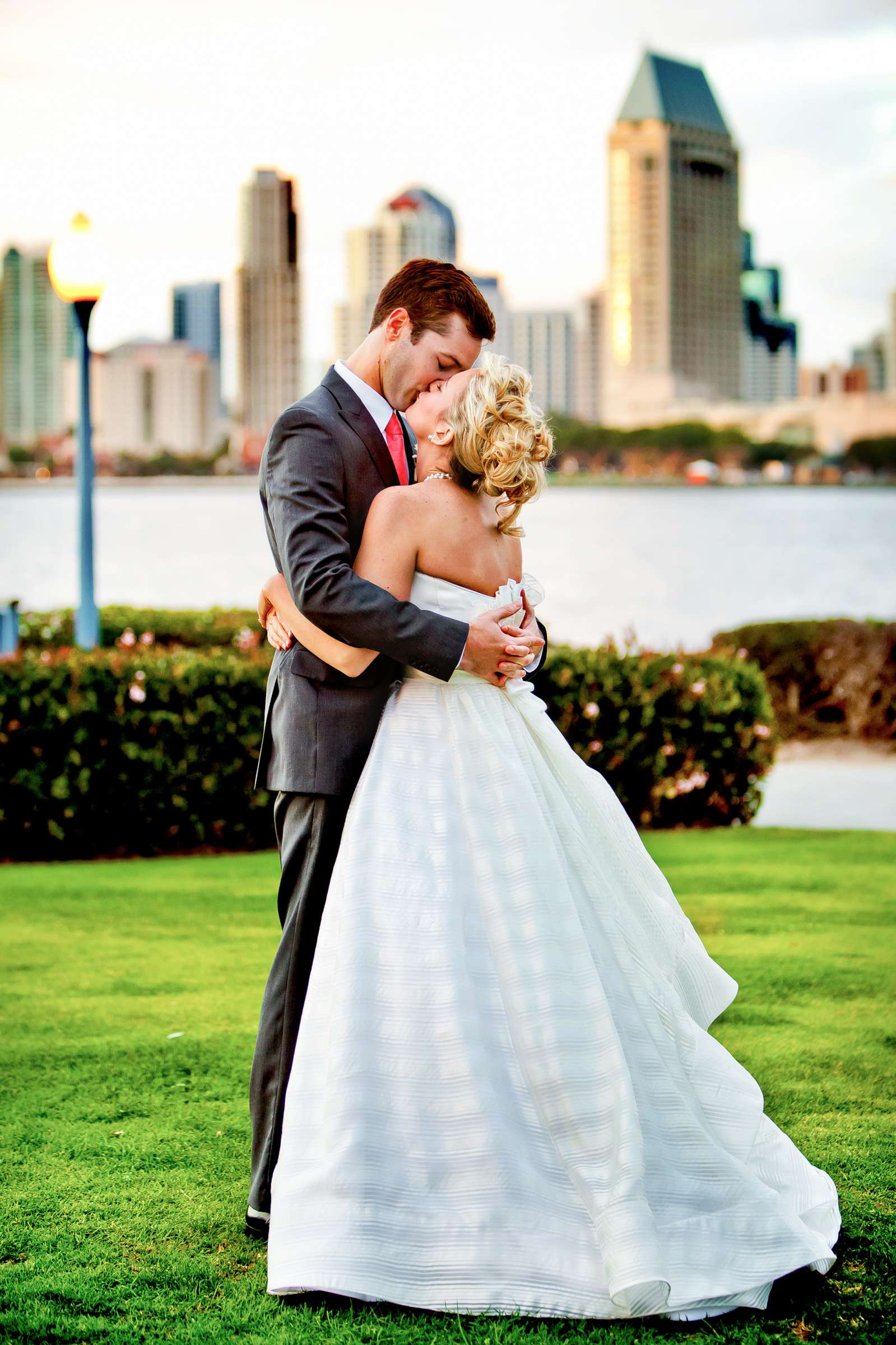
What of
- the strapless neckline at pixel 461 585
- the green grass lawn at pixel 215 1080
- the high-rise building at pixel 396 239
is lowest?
the green grass lawn at pixel 215 1080

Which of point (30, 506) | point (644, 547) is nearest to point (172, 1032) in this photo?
point (644, 547)

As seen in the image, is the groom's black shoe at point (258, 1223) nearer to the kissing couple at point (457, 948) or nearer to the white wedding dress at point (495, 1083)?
the kissing couple at point (457, 948)

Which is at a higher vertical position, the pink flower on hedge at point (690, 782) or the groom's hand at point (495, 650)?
the groom's hand at point (495, 650)

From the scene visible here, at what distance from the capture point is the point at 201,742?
24.4ft

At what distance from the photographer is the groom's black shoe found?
3.14m

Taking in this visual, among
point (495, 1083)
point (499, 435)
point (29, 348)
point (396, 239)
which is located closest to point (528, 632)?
point (499, 435)

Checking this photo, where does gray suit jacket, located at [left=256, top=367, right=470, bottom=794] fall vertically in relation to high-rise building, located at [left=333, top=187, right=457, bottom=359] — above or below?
below

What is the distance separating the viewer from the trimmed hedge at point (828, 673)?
12281mm

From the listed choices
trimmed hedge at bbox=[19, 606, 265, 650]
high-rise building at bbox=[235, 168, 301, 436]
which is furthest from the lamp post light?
high-rise building at bbox=[235, 168, 301, 436]

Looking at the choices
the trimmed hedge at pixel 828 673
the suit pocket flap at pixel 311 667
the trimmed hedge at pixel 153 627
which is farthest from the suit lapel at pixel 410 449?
the trimmed hedge at pixel 828 673

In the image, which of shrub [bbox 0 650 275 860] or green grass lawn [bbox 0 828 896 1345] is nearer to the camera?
green grass lawn [bbox 0 828 896 1345]

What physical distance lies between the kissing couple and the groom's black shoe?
0.41 ft

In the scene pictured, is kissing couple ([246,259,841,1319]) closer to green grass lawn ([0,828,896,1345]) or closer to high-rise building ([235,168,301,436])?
green grass lawn ([0,828,896,1345])

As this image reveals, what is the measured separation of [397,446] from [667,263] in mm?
193388
